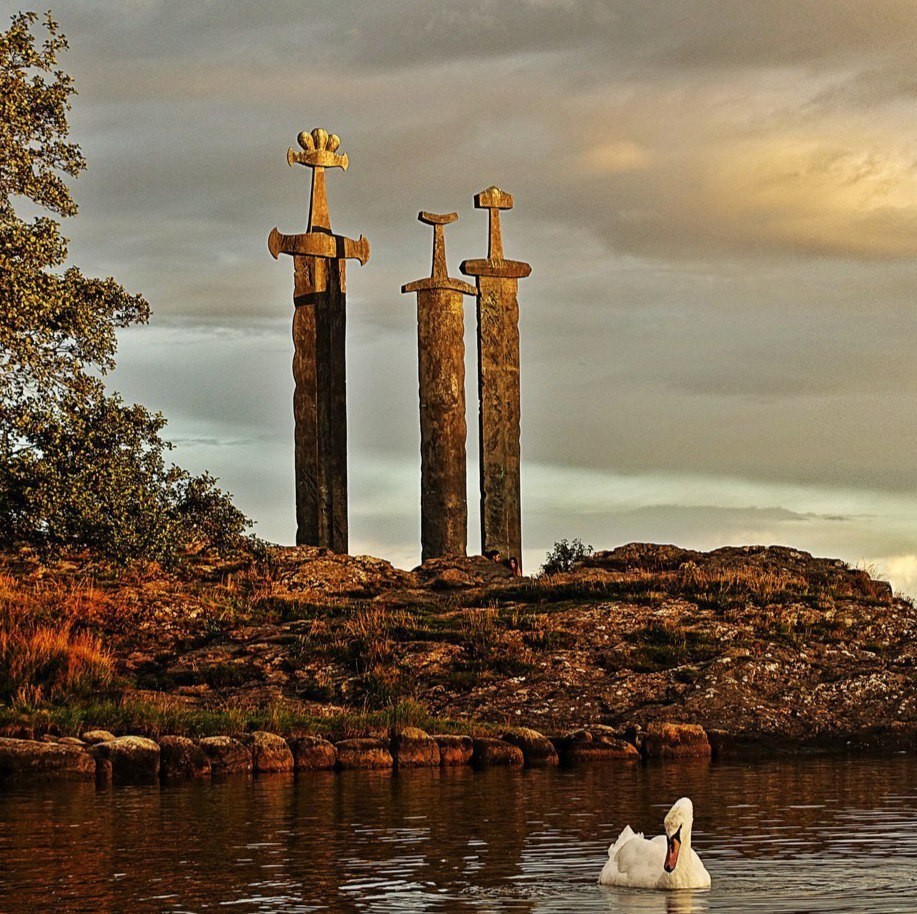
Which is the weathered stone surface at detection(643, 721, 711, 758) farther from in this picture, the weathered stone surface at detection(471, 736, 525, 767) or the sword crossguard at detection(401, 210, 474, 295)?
the sword crossguard at detection(401, 210, 474, 295)

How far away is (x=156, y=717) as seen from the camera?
23.5 metres

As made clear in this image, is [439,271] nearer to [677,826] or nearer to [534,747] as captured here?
[534,747]

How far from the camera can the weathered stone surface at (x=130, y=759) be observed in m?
21.0

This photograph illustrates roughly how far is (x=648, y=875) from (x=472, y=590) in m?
21.3

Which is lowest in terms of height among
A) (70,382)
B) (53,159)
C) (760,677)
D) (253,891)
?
(253,891)

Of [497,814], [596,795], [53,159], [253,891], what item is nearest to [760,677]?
[596,795]

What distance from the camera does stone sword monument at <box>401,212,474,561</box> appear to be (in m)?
38.7

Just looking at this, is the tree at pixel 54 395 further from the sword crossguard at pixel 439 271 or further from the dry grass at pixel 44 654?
the sword crossguard at pixel 439 271

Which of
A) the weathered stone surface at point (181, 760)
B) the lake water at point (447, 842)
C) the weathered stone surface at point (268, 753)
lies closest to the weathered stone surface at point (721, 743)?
the lake water at point (447, 842)

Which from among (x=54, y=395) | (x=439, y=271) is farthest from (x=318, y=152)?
(x=54, y=395)

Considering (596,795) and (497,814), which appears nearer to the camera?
(497,814)

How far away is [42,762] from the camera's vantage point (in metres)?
20.6

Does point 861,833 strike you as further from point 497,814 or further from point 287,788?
point 287,788

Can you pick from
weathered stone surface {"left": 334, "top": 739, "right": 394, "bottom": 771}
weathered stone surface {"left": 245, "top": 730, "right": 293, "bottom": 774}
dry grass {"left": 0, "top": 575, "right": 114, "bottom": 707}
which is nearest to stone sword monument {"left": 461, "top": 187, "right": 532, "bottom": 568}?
dry grass {"left": 0, "top": 575, "right": 114, "bottom": 707}
